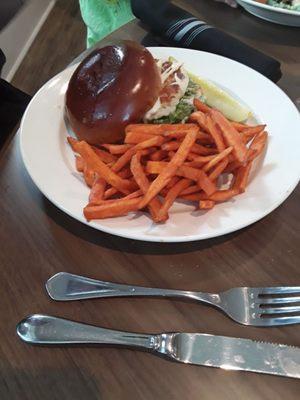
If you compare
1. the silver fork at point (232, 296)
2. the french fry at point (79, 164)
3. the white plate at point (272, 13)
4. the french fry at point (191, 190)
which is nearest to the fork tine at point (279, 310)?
the silver fork at point (232, 296)

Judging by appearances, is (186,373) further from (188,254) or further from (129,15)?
(129,15)

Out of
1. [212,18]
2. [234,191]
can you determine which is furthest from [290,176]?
[212,18]

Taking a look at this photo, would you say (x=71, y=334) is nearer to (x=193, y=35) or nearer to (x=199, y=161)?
(x=199, y=161)

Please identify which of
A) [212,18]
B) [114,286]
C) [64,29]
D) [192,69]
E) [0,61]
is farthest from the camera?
[64,29]

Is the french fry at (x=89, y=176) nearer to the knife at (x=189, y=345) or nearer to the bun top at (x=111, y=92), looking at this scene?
the bun top at (x=111, y=92)

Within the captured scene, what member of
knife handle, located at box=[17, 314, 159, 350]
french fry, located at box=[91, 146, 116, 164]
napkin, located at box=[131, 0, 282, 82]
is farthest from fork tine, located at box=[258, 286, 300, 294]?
napkin, located at box=[131, 0, 282, 82]
